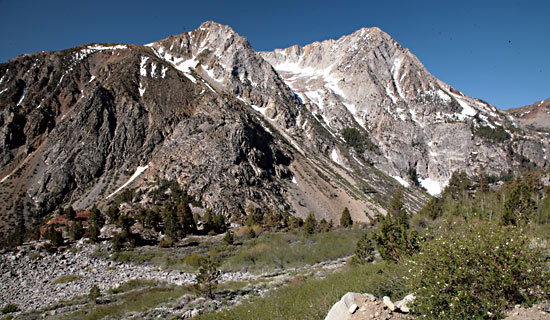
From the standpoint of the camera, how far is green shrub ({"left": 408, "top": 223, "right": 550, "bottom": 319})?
6.63m

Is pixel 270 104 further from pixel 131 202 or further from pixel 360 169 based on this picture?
pixel 131 202

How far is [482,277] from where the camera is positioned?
6.91 meters

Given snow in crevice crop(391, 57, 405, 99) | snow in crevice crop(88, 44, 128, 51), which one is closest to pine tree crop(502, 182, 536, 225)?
snow in crevice crop(391, 57, 405, 99)

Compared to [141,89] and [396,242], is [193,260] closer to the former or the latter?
[396,242]

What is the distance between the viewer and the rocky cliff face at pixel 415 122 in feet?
492

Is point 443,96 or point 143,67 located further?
point 443,96

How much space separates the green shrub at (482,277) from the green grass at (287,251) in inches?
883

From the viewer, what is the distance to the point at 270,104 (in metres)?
148

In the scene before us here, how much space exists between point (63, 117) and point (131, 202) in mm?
66930

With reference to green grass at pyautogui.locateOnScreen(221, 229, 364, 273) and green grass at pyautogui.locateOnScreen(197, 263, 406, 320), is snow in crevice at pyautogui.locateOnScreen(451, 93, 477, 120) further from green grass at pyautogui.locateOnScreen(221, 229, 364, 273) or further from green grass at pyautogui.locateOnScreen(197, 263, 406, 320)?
green grass at pyautogui.locateOnScreen(197, 263, 406, 320)

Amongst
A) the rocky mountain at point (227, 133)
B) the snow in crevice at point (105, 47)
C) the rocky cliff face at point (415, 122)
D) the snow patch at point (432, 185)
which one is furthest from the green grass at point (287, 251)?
the snow in crevice at point (105, 47)

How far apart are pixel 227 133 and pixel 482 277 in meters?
92.8

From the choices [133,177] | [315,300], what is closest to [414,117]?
[133,177]

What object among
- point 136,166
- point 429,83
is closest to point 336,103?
point 429,83
